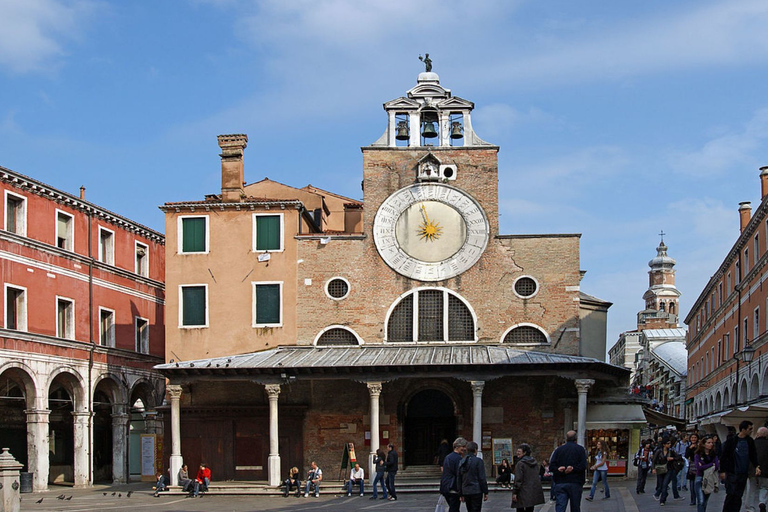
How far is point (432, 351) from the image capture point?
31.2 metres

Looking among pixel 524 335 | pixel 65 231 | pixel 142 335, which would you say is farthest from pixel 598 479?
pixel 142 335

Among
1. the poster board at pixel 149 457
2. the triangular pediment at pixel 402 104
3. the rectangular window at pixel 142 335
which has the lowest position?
the poster board at pixel 149 457

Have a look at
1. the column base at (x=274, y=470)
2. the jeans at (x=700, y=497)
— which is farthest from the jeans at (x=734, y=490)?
the column base at (x=274, y=470)

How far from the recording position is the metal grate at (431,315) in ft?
106

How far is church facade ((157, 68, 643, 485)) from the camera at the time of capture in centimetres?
3180

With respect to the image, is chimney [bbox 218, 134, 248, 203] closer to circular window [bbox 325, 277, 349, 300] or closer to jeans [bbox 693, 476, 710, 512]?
circular window [bbox 325, 277, 349, 300]

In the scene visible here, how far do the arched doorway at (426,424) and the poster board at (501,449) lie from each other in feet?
5.38

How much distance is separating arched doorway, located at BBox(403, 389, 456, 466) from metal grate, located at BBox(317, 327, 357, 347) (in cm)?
271

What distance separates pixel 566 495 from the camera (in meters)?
15.7

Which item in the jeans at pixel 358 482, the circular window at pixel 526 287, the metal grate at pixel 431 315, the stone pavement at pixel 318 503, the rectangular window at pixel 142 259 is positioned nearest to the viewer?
the stone pavement at pixel 318 503

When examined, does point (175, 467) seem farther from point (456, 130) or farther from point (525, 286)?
point (456, 130)

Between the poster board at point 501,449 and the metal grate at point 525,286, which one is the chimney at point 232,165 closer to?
the metal grate at point 525,286

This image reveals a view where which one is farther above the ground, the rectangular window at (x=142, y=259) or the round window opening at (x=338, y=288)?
the rectangular window at (x=142, y=259)

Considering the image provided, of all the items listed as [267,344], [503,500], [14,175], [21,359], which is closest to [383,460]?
[503,500]
